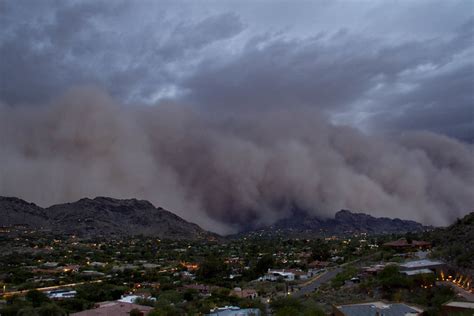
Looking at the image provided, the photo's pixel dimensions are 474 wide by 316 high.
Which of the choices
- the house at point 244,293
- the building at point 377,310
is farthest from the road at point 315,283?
the building at point 377,310

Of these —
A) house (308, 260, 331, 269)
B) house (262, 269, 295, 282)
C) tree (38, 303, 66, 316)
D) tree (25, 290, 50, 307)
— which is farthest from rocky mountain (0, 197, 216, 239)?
tree (38, 303, 66, 316)

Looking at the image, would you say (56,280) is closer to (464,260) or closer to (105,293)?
(105,293)

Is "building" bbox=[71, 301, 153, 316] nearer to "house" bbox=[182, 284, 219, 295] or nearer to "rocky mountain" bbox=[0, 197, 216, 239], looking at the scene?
"house" bbox=[182, 284, 219, 295]

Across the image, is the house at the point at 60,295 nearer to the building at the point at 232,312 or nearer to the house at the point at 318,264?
the building at the point at 232,312

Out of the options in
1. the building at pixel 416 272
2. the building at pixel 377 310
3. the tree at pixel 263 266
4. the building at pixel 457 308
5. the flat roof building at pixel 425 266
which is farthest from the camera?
the tree at pixel 263 266

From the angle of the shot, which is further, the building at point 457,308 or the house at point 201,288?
the house at point 201,288

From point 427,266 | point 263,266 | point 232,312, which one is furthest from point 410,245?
point 232,312

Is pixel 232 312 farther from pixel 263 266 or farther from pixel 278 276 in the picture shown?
pixel 263 266
